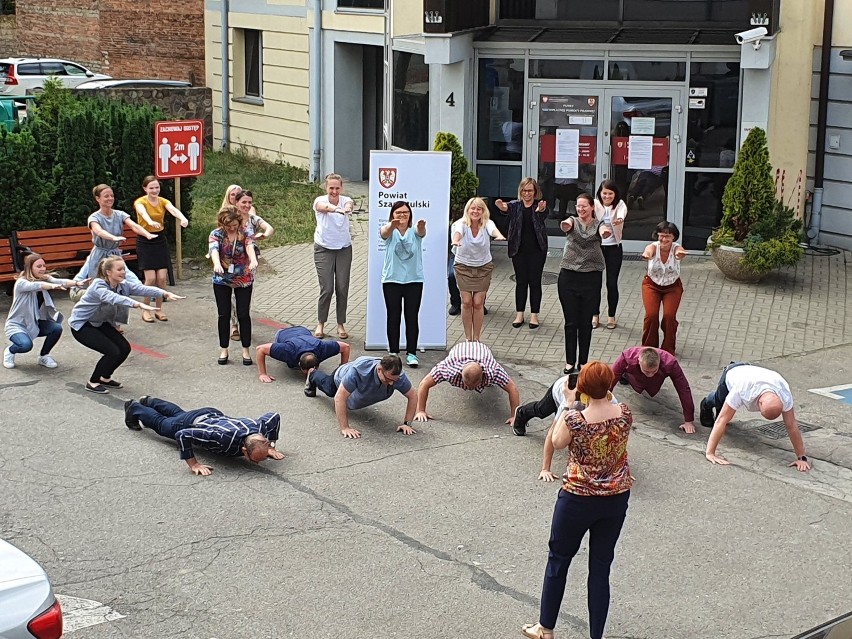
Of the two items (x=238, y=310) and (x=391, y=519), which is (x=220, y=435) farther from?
(x=238, y=310)

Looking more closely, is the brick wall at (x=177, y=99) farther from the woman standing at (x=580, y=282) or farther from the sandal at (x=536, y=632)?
the sandal at (x=536, y=632)

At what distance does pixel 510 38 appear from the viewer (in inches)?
687

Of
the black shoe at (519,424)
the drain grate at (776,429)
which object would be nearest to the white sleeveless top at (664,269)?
the drain grate at (776,429)

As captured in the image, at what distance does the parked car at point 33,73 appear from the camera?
106 feet

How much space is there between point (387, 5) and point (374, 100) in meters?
4.17

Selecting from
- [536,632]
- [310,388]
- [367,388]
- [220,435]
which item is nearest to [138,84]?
[310,388]

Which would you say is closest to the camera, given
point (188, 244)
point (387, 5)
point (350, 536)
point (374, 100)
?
point (350, 536)

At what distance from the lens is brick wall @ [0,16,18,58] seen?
125ft

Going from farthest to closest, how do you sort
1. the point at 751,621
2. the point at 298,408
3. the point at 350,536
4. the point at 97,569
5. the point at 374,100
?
the point at 374,100, the point at 298,408, the point at 350,536, the point at 97,569, the point at 751,621

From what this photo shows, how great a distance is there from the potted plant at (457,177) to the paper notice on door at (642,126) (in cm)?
235

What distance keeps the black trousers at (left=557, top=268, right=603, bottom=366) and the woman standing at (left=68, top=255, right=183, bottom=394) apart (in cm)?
373

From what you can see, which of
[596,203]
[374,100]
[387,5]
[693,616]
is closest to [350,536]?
[693,616]

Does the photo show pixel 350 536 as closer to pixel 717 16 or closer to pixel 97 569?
pixel 97 569

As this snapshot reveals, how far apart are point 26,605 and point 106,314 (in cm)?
633
